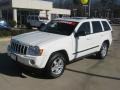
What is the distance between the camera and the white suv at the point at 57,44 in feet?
23.7

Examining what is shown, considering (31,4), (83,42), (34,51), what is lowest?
(34,51)

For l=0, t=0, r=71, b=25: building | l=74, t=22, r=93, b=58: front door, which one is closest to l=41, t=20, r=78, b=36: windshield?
l=74, t=22, r=93, b=58: front door

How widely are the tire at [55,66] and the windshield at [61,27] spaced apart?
0.95 m

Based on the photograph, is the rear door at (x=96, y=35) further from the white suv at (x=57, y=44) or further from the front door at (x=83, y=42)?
the front door at (x=83, y=42)

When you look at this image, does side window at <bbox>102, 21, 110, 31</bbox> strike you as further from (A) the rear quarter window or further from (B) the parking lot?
(B) the parking lot

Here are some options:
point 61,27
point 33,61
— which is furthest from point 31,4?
point 33,61

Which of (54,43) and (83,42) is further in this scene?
(83,42)

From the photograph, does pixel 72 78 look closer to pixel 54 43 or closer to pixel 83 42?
pixel 54 43

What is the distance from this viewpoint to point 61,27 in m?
8.77

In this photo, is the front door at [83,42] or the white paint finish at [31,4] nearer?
the front door at [83,42]

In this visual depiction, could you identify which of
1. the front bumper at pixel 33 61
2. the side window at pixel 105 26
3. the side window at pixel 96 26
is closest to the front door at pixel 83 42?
the side window at pixel 96 26

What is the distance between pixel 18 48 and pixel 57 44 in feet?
3.83

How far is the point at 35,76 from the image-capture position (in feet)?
25.7

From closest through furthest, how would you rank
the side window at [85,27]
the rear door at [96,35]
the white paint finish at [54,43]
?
the white paint finish at [54,43]
the side window at [85,27]
the rear door at [96,35]
